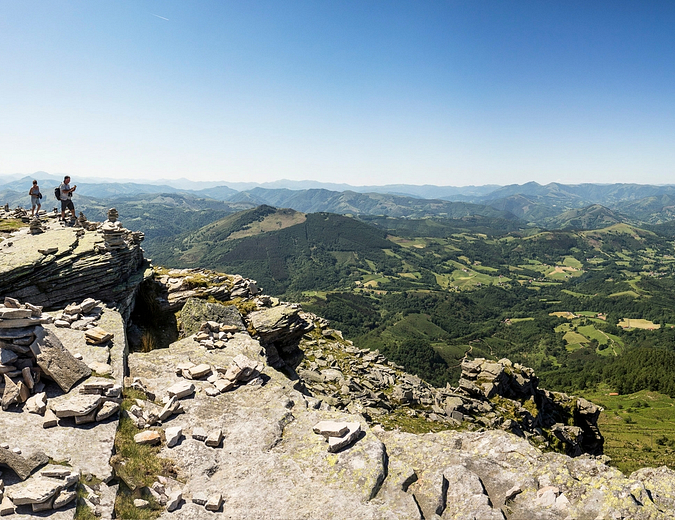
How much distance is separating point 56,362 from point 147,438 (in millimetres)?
4663

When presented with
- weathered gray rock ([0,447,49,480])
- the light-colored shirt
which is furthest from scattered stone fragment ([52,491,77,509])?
the light-colored shirt

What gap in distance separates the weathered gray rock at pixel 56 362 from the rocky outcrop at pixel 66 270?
424 inches

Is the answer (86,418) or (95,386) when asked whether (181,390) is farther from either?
(86,418)

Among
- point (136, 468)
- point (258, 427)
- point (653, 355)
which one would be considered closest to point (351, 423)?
point (258, 427)

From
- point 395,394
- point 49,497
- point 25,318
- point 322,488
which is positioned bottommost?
point 395,394

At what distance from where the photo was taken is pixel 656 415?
133375 mm

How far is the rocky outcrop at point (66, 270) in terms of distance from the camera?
20469 mm

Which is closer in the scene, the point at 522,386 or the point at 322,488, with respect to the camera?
the point at 322,488

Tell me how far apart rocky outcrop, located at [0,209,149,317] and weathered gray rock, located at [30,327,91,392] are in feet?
35.3

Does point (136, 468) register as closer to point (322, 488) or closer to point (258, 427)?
point (258, 427)

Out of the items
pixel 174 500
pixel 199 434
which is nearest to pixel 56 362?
pixel 199 434

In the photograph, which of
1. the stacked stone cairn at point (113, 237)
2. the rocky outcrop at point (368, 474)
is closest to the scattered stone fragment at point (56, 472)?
the rocky outcrop at point (368, 474)

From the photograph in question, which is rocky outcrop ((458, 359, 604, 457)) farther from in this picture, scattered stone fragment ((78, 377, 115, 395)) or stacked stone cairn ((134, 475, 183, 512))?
scattered stone fragment ((78, 377, 115, 395))

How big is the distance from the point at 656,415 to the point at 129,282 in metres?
192
